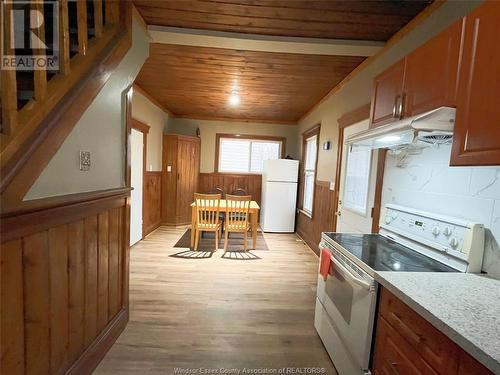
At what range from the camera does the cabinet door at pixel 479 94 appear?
3.08 feet

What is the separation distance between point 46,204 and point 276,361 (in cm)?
169

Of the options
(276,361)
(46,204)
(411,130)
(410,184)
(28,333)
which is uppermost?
(411,130)

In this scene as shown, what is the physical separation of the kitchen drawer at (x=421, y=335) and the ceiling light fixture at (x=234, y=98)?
3.50 m

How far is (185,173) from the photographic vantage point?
527 centimetres

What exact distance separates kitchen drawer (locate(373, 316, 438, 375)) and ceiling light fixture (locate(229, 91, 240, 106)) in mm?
3562

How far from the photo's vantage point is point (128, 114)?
1.89 m

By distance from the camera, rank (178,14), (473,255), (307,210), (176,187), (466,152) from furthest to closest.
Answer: (176,187)
(307,210)
(178,14)
(473,255)
(466,152)

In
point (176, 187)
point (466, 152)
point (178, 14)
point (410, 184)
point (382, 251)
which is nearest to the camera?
point (466, 152)

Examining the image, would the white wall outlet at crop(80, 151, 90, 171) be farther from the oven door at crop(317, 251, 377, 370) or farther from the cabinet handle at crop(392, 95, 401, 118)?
the cabinet handle at crop(392, 95, 401, 118)

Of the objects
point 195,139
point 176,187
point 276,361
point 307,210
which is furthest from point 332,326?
point 195,139

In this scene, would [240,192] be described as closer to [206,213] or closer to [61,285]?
[206,213]

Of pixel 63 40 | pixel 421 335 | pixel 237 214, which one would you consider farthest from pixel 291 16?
pixel 237 214

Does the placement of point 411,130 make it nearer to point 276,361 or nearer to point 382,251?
point 382,251

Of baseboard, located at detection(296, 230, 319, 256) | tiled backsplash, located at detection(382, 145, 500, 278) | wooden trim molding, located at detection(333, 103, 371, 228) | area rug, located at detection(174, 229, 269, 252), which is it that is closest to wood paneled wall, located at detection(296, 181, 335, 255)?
baseboard, located at detection(296, 230, 319, 256)
